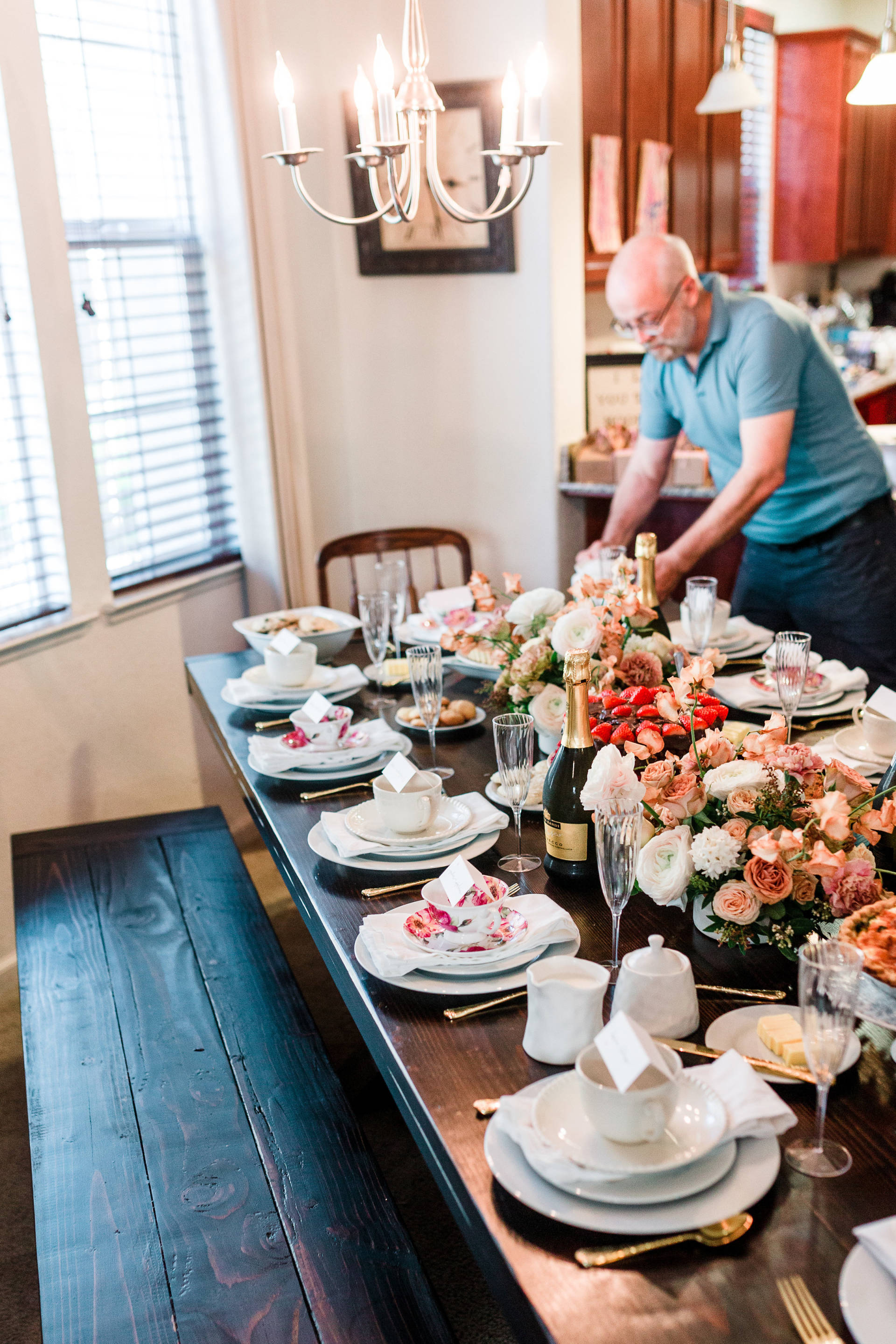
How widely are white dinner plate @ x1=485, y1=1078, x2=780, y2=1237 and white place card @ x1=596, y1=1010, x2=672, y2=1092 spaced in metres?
0.09

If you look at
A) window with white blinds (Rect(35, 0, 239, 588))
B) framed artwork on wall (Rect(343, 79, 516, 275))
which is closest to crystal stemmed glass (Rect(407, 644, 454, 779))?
window with white blinds (Rect(35, 0, 239, 588))

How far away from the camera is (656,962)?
1.13m

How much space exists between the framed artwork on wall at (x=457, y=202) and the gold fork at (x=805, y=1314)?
2882 mm

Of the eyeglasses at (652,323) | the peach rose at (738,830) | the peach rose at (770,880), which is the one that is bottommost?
the peach rose at (770,880)

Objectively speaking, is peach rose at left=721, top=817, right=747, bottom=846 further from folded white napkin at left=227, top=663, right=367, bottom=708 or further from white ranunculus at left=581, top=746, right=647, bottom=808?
folded white napkin at left=227, top=663, right=367, bottom=708

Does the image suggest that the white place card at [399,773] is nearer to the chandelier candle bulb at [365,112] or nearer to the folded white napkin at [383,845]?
the folded white napkin at [383,845]

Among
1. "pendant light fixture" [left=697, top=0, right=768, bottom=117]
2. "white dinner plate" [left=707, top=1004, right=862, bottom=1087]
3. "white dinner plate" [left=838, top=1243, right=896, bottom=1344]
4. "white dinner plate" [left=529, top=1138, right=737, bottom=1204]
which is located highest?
"pendant light fixture" [left=697, top=0, right=768, bottom=117]

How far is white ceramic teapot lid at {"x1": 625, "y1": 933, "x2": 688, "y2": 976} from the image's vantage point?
44.2 inches

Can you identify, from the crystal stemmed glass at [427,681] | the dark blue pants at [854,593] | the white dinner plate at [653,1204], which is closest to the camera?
the white dinner plate at [653,1204]

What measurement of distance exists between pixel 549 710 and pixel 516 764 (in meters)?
0.32

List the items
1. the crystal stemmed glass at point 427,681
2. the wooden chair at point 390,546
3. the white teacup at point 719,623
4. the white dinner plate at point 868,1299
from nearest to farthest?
the white dinner plate at point 868,1299 < the crystal stemmed glass at point 427,681 < the white teacup at point 719,623 < the wooden chair at point 390,546

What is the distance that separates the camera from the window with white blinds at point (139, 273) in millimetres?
2842

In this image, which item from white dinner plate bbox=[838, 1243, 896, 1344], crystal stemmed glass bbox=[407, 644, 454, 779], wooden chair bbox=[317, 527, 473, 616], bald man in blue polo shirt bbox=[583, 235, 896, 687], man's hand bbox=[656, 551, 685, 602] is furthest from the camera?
wooden chair bbox=[317, 527, 473, 616]

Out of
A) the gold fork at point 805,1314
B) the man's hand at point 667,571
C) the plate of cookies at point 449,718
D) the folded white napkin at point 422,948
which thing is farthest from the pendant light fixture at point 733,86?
the gold fork at point 805,1314
